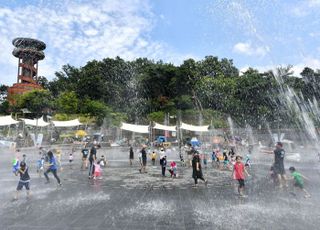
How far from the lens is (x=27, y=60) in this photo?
265 feet

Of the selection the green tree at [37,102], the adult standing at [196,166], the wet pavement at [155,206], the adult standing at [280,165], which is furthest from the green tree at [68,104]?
the adult standing at [280,165]

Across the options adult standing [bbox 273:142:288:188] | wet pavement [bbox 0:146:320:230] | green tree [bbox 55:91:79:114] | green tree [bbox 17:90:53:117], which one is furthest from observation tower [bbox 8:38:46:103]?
adult standing [bbox 273:142:288:188]

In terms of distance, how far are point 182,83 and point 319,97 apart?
2731cm

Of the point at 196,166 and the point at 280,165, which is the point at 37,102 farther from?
the point at 280,165

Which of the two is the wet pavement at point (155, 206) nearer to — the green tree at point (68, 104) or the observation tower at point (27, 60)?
the green tree at point (68, 104)

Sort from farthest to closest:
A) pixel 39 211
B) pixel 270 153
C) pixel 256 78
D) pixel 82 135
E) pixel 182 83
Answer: pixel 182 83 → pixel 256 78 → pixel 82 135 → pixel 270 153 → pixel 39 211

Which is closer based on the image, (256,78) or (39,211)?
(39,211)

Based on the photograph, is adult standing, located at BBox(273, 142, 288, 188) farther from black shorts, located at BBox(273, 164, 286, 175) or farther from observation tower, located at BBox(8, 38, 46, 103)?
observation tower, located at BBox(8, 38, 46, 103)

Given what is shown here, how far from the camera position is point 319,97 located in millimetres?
63781

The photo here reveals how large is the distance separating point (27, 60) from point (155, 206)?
7991 centimetres

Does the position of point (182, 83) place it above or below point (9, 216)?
above

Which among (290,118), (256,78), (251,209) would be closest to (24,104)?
(256,78)

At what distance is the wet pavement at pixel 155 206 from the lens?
8062 millimetres

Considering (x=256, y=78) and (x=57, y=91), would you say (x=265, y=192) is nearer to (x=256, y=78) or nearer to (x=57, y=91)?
(x=256, y=78)
